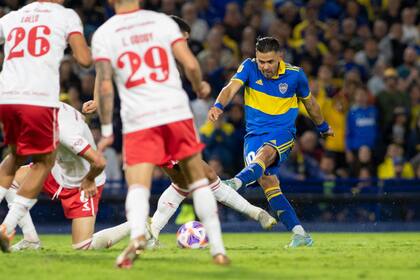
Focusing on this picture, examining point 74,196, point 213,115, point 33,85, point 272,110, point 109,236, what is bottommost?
point 109,236

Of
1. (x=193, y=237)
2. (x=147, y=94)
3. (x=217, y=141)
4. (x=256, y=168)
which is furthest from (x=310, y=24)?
(x=147, y=94)

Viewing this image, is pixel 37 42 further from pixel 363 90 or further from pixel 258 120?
pixel 363 90

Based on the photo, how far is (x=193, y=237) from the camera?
11578 millimetres

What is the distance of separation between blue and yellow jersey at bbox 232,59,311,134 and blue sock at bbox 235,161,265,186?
1.85 feet

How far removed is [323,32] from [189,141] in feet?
39.7

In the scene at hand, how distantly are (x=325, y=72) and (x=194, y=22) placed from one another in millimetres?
2696

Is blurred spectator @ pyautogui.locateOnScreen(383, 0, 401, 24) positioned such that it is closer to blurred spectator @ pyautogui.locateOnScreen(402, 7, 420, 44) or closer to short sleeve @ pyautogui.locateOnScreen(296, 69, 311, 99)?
blurred spectator @ pyautogui.locateOnScreen(402, 7, 420, 44)

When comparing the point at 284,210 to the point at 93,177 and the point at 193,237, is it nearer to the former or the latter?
the point at 193,237

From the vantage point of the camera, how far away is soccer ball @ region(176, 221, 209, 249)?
11.6m

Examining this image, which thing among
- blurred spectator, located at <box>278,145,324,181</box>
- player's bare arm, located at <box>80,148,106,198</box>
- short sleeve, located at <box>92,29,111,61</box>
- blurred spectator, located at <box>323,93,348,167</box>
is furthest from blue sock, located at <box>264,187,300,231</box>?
blurred spectator, located at <box>323,93,348,167</box>

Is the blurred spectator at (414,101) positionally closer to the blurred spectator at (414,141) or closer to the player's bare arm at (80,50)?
the blurred spectator at (414,141)

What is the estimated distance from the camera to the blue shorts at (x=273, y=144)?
478 inches

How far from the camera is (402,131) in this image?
18.4m

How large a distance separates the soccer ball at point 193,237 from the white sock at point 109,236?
27.3 inches
